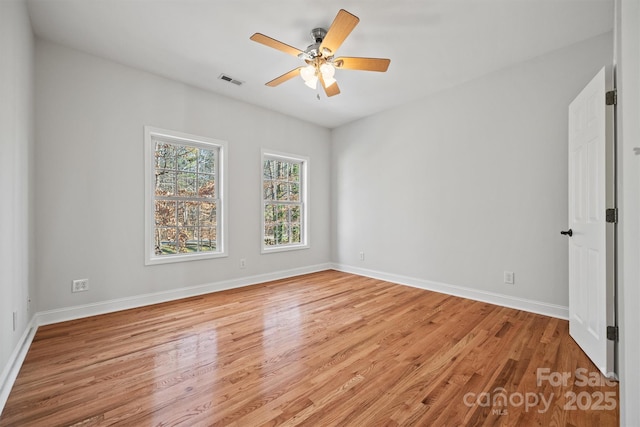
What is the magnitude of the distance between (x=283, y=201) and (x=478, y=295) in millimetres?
3219

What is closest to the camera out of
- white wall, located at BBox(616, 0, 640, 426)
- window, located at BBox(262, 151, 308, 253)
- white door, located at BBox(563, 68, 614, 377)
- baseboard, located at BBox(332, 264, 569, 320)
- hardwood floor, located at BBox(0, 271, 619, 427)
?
white wall, located at BBox(616, 0, 640, 426)

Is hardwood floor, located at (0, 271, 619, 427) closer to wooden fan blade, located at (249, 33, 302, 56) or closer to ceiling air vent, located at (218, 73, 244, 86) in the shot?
wooden fan blade, located at (249, 33, 302, 56)

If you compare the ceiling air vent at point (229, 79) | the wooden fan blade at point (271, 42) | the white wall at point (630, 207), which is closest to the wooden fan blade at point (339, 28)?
the wooden fan blade at point (271, 42)

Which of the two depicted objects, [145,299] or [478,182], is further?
[478,182]

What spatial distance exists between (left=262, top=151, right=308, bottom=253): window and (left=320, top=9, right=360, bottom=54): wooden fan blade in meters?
2.44

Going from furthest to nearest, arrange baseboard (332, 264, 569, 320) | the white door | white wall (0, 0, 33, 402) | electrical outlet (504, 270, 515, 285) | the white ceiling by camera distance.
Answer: electrical outlet (504, 270, 515, 285), baseboard (332, 264, 569, 320), the white ceiling, the white door, white wall (0, 0, 33, 402)

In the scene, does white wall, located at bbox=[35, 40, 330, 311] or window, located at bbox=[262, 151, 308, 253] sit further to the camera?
window, located at bbox=[262, 151, 308, 253]

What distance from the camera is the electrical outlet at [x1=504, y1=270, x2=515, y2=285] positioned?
3.20 metres

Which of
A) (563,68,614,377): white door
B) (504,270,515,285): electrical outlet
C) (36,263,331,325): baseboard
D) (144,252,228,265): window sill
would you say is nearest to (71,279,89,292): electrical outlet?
(36,263,331,325): baseboard

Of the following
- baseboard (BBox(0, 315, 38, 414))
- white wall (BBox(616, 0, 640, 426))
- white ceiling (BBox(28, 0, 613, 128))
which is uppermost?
white ceiling (BBox(28, 0, 613, 128))

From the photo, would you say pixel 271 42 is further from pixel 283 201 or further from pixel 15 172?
pixel 283 201

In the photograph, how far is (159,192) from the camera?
141 inches

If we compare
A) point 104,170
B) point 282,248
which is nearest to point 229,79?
point 104,170

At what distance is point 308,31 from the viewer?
260 cm
